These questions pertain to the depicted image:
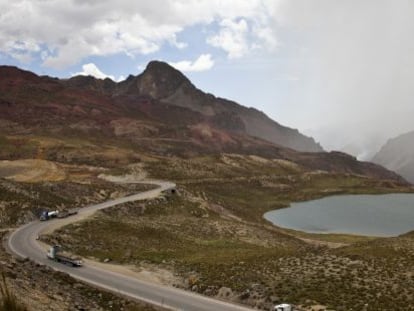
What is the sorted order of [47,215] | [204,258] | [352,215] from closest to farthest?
[204,258]
[47,215]
[352,215]

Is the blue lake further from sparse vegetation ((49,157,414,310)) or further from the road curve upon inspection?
the road curve

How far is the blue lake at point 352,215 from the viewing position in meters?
113

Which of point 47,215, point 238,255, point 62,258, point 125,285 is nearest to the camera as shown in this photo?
point 125,285

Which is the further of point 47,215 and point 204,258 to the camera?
point 47,215

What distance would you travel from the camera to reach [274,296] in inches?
1563

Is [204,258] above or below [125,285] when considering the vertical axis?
above

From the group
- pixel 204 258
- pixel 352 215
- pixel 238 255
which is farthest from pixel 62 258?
pixel 352 215

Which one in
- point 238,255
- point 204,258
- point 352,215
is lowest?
point 204,258

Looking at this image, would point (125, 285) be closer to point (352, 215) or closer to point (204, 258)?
point (204, 258)

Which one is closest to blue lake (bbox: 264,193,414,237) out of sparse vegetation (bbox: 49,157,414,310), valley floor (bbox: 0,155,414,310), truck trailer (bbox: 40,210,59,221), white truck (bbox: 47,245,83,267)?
sparse vegetation (bbox: 49,157,414,310)

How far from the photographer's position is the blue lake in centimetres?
11319

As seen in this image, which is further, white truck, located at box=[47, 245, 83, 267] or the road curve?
white truck, located at box=[47, 245, 83, 267]

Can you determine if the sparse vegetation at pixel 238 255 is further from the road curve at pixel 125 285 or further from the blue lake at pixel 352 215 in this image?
the blue lake at pixel 352 215

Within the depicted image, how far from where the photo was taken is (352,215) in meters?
136
